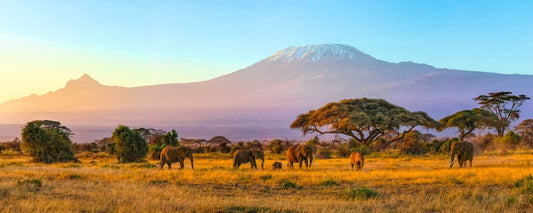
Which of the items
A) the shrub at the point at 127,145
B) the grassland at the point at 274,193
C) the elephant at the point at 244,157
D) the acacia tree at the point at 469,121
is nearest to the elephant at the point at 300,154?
the elephant at the point at 244,157

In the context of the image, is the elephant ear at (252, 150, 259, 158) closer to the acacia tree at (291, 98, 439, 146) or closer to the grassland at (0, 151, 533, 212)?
the grassland at (0, 151, 533, 212)

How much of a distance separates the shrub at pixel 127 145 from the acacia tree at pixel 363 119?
63.9 feet

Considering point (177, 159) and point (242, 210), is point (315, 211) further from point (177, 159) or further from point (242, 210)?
point (177, 159)

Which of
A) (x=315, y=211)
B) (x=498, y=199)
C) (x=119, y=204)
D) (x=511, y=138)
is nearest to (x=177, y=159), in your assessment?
(x=119, y=204)

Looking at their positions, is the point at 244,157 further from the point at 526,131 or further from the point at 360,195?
the point at 526,131

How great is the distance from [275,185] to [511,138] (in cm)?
3901

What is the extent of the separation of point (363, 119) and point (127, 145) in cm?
2252

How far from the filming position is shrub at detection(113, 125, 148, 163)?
98.7ft

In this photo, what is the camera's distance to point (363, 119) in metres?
40.4

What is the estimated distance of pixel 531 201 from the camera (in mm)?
9523

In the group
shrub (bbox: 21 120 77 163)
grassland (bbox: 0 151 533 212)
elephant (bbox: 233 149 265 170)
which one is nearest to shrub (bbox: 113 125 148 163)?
shrub (bbox: 21 120 77 163)

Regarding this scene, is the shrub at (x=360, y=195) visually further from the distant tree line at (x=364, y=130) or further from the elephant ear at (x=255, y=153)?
the distant tree line at (x=364, y=130)

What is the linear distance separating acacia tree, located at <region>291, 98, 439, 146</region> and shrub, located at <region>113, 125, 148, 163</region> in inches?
766

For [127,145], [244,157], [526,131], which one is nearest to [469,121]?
[526,131]
